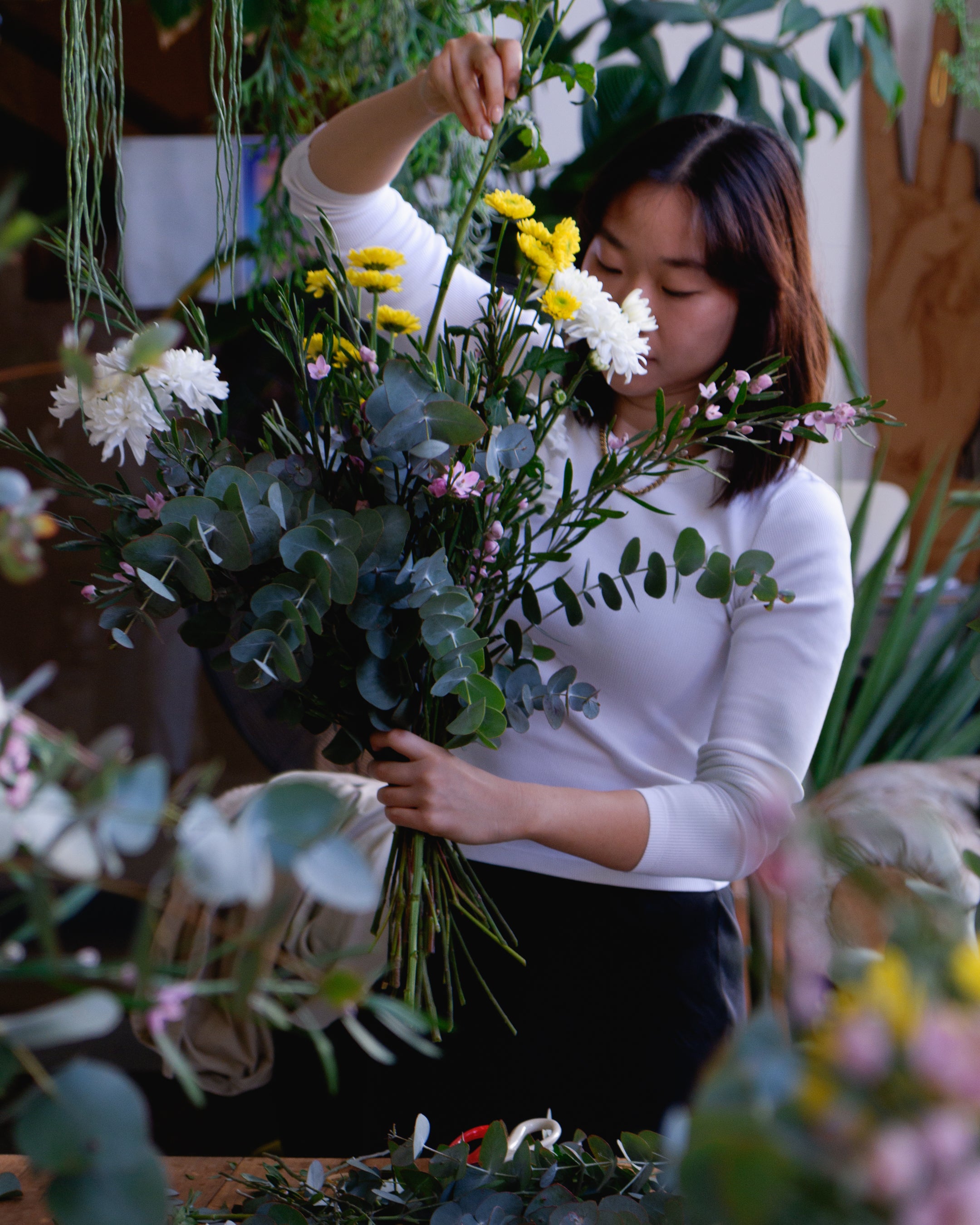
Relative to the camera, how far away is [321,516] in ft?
1.82

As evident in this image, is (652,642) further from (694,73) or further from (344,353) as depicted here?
(694,73)

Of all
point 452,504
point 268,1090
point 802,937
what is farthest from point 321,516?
point 268,1090

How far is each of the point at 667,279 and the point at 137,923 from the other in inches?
30.3

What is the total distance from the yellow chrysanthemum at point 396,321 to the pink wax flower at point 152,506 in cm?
15

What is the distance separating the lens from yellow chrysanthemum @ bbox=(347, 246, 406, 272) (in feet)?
1.88

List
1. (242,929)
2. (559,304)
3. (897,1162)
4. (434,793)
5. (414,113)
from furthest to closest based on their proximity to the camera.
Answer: (242,929) → (414,113) → (434,793) → (559,304) → (897,1162)

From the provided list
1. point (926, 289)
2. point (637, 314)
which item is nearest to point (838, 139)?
point (926, 289)

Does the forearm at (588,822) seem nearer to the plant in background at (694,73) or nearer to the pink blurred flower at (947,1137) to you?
the pink blurred flower at (947,1137)

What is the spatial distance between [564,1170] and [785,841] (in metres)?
0.40

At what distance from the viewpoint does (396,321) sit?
23.2 inches

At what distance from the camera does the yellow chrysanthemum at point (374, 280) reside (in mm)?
564

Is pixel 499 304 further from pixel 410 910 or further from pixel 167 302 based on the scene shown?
pixel 167 302

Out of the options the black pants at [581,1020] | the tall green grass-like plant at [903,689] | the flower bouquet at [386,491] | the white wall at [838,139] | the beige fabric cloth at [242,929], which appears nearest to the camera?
the flower bouquet at [386,491]

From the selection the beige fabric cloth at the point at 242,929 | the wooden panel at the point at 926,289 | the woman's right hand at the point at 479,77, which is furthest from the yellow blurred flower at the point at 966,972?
the wooden panel at the point at 926,289
